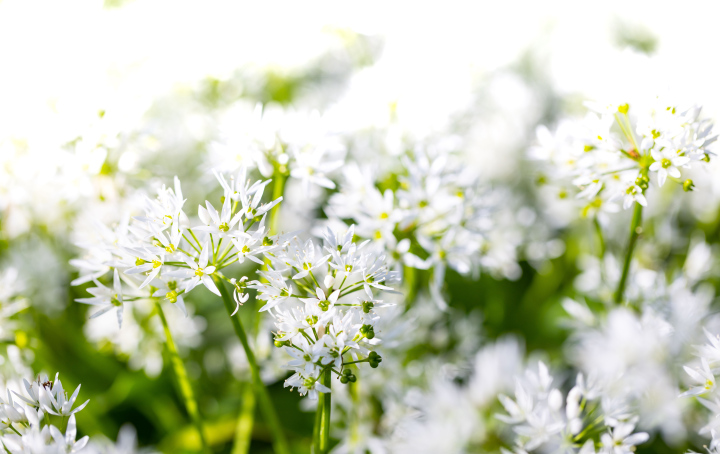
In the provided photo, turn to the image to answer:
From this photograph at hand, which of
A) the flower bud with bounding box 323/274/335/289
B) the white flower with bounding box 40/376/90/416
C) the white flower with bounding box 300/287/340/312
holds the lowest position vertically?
the white flower with bounding box 40/376/90/416

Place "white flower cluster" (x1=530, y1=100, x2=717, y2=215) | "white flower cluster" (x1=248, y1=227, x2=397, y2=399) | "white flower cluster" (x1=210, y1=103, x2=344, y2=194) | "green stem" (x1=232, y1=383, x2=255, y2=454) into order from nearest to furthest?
"white flower cluster" (x1=248, y1=227, x2=397, y2=399), "white flower cluster" (x1=530, y1=100, x2=717, y2=215), "white flower cluster" (x1=210, y1=103, x2=344, y2=194), "green stem" (x1=232, y1=383, x2=255, y2=454)

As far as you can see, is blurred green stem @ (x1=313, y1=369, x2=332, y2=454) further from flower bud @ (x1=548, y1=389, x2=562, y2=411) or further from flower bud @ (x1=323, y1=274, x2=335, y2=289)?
flower bud @ (x1=548, y1=389, x2=562, y2=411)

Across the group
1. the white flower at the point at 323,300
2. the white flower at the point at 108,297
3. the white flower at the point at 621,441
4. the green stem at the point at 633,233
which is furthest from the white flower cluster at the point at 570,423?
the white flower at the point at 108,297

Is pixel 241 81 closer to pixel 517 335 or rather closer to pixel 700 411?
pixel 517 335

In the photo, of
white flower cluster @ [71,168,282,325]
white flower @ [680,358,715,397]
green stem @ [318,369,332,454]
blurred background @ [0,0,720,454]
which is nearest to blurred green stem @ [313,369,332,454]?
green stem @ [318,369,332,454]

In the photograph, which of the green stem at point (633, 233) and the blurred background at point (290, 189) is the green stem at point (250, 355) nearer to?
the blurred background at point (290, 189)

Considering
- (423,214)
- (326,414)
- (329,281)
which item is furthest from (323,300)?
(423,214)

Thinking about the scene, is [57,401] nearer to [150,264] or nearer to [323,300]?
[150,264]

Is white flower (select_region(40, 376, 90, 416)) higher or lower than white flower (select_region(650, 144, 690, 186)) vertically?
lower
